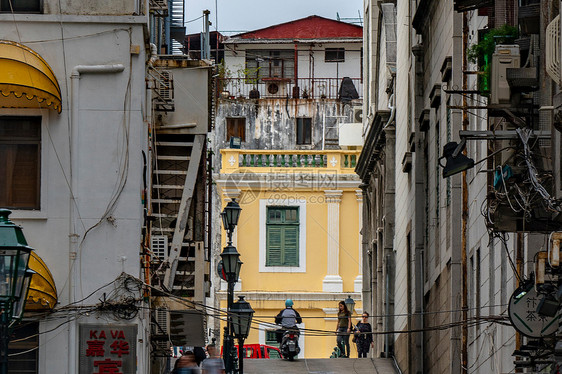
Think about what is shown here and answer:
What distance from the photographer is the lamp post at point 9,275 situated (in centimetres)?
1656

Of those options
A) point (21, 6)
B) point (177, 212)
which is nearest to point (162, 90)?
point (177, 212)

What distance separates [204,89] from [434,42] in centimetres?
537

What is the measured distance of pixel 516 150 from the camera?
808 inches

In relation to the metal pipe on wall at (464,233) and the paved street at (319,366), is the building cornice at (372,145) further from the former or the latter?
the metal pipe on wall at (464,233)

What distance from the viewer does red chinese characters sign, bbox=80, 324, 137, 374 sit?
2330 cm

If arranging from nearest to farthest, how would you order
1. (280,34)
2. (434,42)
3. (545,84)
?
(545,84)
(434,42)
(280,34)

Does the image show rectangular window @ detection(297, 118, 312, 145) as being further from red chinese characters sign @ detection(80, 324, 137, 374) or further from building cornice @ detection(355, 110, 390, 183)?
red chinese characters sign @ detection(80, 324, 137, 374)

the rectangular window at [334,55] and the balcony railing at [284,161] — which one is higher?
the rectangular window at [334,55]

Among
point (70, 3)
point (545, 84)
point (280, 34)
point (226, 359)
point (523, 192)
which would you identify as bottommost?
point (226, 359)

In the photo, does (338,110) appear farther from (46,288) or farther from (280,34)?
(46,288)

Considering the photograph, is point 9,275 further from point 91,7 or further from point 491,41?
point 91,7

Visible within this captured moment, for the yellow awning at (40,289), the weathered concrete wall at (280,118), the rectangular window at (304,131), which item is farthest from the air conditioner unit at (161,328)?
the rectangular window at (304,131)

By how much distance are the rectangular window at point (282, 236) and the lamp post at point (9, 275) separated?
38189mm

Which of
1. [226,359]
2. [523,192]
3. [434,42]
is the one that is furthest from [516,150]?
[434,42]
